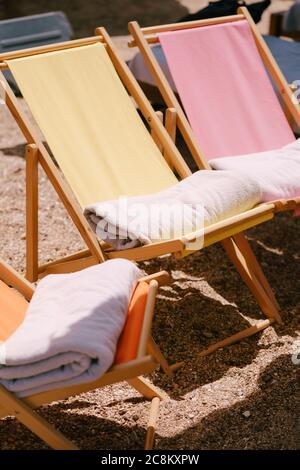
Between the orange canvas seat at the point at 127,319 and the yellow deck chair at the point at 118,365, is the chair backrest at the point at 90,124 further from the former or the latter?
the yellow deck chair at the point at 118,365

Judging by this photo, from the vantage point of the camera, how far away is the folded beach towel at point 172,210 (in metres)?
2.70

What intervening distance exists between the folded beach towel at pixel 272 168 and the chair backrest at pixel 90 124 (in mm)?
287

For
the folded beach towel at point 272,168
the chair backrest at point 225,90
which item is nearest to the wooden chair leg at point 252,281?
the folded beach towel at point 272,168

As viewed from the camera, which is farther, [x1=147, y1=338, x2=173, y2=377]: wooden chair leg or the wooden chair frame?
the wooden chair frame

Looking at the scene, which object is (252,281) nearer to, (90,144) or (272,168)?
(272,168)

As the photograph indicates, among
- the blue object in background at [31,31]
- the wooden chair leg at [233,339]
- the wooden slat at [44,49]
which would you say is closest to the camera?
the wooden chair leg at [233,339]

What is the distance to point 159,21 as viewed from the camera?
7.67 meters

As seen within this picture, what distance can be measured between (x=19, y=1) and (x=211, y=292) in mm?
6100

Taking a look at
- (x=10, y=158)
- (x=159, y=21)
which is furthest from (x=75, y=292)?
(x=159, y=21)

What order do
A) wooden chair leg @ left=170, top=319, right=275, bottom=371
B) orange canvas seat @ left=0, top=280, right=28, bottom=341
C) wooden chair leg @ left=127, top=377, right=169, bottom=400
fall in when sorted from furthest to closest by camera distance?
wooden chair leg @ left=170, top=319, right=275, bottom=371 < wooden chair leg @ left=127, top=377, right=169, bottom=400 < orange canvas seat @ left=0, top=280, right=28, bottom=341

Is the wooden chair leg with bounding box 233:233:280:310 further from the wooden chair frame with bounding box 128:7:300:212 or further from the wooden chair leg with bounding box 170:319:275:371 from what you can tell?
the wooden chair frame with bounding box 128:7:300:212

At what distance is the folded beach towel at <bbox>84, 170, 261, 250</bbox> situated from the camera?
8.87ft

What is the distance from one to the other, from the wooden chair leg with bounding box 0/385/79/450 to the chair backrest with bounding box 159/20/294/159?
1652 mm

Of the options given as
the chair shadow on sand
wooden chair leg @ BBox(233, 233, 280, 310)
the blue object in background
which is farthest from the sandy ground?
the blue object in background
